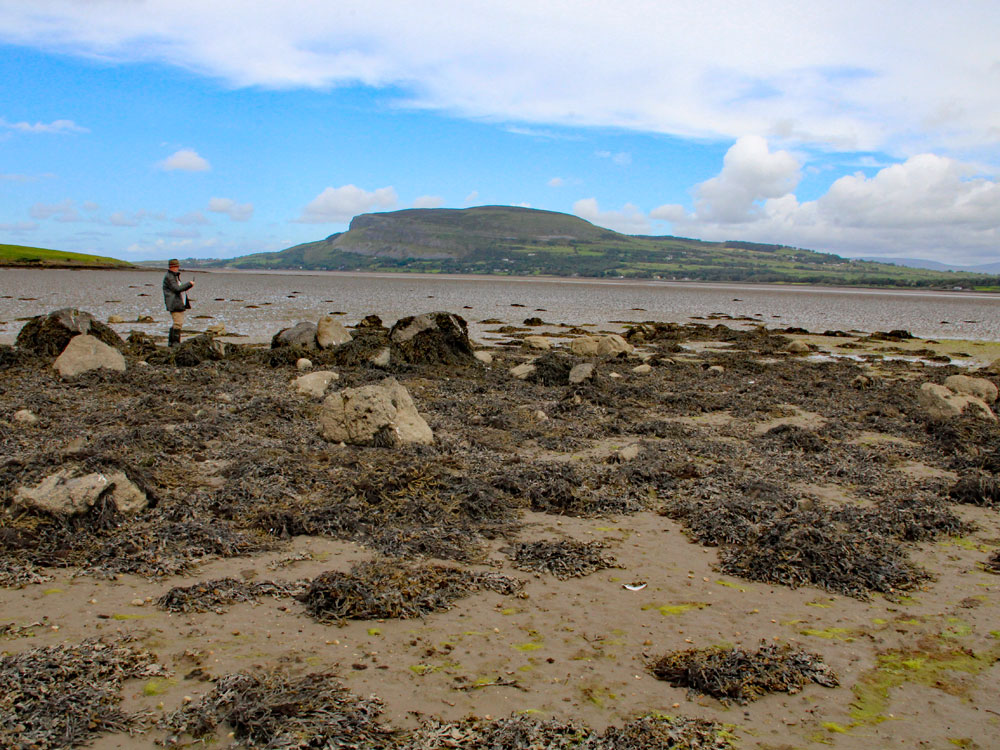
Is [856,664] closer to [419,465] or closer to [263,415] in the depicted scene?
[419,465]

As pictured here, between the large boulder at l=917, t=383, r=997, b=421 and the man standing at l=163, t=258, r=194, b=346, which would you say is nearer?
the large boulder at l=917, t=383, r=997, b=421

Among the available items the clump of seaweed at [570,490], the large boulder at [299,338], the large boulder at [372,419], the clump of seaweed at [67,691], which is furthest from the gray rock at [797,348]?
the clump of seaweed at [67,691]

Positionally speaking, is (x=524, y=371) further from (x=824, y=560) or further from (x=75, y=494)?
(x=75, y=494)

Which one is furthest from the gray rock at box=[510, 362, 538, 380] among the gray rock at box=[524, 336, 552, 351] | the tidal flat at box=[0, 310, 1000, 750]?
the gray rock at box=[524, 336, 552, 351]

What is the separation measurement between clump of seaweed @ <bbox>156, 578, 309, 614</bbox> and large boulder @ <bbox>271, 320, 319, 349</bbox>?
12.2 meters

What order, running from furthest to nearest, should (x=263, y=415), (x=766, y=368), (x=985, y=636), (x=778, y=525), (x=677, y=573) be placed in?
1. (x=766, y=368)
2. (x=263, y=415)
3. (x=778, y=525)
4. (x=677, y=573)
5. (x=985, y=636)

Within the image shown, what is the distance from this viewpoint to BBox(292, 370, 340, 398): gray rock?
436 inches

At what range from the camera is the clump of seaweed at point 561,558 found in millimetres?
5125

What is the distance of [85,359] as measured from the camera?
1242 cm

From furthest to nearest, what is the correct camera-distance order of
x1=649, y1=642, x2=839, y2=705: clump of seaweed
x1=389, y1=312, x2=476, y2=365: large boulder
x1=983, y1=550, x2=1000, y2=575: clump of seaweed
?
x1=389, y1=312, x2=476, y2=365: large boulder < x1=983, y1=550, x2=1000, y2=575: clump of seaweed < x1=649, y1=642, x2=839, y2=705: clump of seaweed

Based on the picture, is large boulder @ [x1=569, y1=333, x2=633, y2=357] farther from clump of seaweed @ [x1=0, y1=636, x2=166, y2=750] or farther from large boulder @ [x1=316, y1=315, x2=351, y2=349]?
clump of seaweed @ [x1=0, y1=636, x2=166, y2=750]

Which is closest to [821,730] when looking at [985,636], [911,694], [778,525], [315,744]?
[911,694]

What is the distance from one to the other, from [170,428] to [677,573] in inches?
243

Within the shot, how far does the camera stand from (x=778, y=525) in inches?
235
